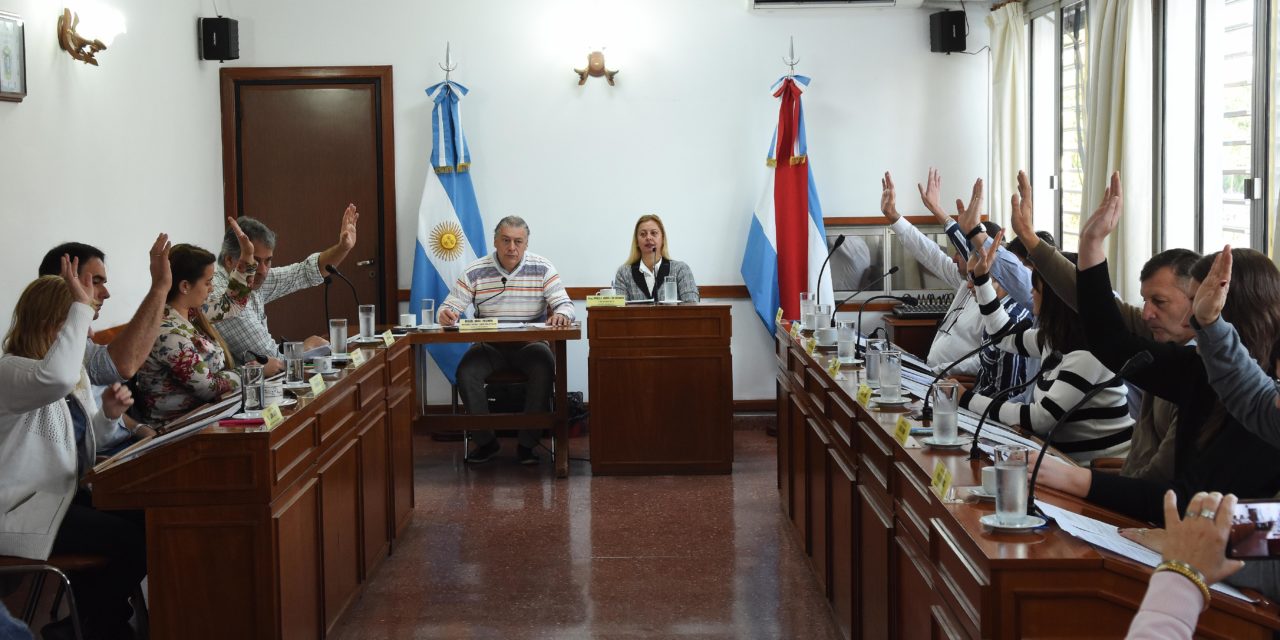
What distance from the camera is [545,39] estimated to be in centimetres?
747

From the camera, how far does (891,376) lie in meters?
3.46

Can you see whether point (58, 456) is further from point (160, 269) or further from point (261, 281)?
point (261, 281)

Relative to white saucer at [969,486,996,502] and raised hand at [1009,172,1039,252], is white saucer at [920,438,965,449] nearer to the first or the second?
white saucer at [969,486,996,502]

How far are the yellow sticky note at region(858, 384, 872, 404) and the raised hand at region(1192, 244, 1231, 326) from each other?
47.9 inches

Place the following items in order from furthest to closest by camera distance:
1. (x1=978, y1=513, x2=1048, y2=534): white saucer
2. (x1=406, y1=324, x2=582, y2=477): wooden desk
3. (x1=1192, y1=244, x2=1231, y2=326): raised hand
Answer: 1. (x1=406, y1=324, x2=582, y2=477): wooden desk
2. (x1=1192, y1=244, x2=1231, y2=326): raised hand
3. (x1=978, y1=513, x2=1048, y2=534): white saucer

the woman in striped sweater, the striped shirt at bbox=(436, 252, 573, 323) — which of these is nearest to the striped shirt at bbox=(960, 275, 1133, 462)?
the woman in striped sweater

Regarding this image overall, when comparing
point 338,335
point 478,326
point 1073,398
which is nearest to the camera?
point 1073,398

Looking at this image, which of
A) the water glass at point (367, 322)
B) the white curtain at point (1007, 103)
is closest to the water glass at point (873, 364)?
the water glass at point (367, 322)

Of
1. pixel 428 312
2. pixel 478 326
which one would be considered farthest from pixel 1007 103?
pixel 428 312

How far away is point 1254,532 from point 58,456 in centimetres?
287

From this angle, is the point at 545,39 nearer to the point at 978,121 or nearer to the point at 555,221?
the point at 555,221

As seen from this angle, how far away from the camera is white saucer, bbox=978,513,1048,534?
2.17m

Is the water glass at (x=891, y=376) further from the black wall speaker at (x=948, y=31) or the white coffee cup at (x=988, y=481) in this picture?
the black wall speaker at (x=948, y=31)

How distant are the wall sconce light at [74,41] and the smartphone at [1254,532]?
540 centimetres
